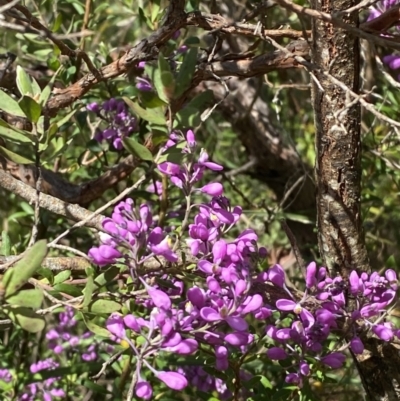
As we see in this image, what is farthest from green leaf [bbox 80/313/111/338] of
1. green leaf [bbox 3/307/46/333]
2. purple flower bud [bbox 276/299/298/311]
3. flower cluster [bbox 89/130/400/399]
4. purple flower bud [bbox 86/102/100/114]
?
purple flower bud [bbox 86/102/100/114]

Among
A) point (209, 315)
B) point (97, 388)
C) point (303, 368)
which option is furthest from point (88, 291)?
point (97, 388)

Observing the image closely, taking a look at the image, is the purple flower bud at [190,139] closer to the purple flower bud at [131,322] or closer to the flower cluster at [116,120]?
the purple flower bud at [131,322]

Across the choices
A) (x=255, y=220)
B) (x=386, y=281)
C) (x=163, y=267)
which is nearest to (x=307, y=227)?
(x=255, y=220)

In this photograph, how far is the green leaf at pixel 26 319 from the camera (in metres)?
0.66

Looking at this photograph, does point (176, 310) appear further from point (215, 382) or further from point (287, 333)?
point (215, 382)

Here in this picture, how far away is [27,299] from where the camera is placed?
0.66 m

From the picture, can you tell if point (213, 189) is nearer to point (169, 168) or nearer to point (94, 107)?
point (169, 168)

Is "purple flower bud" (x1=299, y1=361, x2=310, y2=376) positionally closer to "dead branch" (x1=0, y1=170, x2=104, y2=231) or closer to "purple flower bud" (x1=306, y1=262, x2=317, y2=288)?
"purple flower bud" (x1=306, y1=262, x2=317, y2=288)

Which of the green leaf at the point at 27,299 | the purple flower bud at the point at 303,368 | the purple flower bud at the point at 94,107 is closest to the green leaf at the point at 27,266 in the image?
the green leaf at the point at 27,299

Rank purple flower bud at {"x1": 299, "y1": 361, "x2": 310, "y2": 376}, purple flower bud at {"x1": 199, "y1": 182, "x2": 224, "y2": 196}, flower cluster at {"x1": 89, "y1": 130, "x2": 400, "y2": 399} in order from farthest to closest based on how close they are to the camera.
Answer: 1. purple flower bud at {"x1": 299, "y1": 361, "x2": 310, "y2": 376}
2. purple flower bud at {"x1": 199, "y1": 182, "x2": 224, "y2": 196}
3. flower cluster at {"x1": 89, "y1": 130, "x2": 400, "y2": 399}

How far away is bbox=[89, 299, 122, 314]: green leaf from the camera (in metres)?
0.77

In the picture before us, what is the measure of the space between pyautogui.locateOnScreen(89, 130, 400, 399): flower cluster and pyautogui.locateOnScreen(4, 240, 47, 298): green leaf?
0.46ft

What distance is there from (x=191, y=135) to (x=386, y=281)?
14.2 inches

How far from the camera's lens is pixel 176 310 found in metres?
0.76
